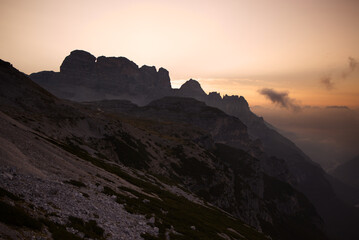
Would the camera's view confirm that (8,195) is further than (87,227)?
No

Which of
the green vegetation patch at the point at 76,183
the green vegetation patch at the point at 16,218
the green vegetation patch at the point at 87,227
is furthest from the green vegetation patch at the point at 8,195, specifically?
the green vegetation patch at the point at 76,183

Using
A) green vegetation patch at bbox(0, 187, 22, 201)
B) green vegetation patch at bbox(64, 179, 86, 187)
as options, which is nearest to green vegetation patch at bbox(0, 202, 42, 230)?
green vegetation patch at bbox(0, 187, 22, 201)

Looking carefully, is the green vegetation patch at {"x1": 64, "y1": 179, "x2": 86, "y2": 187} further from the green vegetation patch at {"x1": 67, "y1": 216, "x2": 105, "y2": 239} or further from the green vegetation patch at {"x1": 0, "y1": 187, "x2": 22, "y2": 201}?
the green vegetation patch at {"x1": 0, "y1": 187, "x2": 22, "y2": 201}

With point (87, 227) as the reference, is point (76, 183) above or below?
above

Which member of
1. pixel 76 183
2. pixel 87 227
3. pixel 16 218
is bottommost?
pixel 87 227

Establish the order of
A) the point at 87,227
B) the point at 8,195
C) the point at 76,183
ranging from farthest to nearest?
the point at 76,183 < the point at 87,227 < the point at 8,195

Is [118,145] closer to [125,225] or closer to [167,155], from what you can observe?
[167,155]

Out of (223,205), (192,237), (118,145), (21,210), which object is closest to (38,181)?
(21,210)

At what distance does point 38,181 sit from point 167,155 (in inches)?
4334

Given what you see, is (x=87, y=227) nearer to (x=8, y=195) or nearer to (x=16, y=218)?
(x=16, y=218)

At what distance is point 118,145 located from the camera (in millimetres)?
107062

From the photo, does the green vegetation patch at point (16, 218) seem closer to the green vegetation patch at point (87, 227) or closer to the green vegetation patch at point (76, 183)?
the green vegetation patch at point (87, 227)

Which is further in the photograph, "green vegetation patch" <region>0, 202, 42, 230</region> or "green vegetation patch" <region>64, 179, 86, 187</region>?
"green vegetation patch" <region>64, 179, 86, 187</region>

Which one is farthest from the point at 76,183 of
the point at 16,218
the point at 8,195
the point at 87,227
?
the point at 16,218
